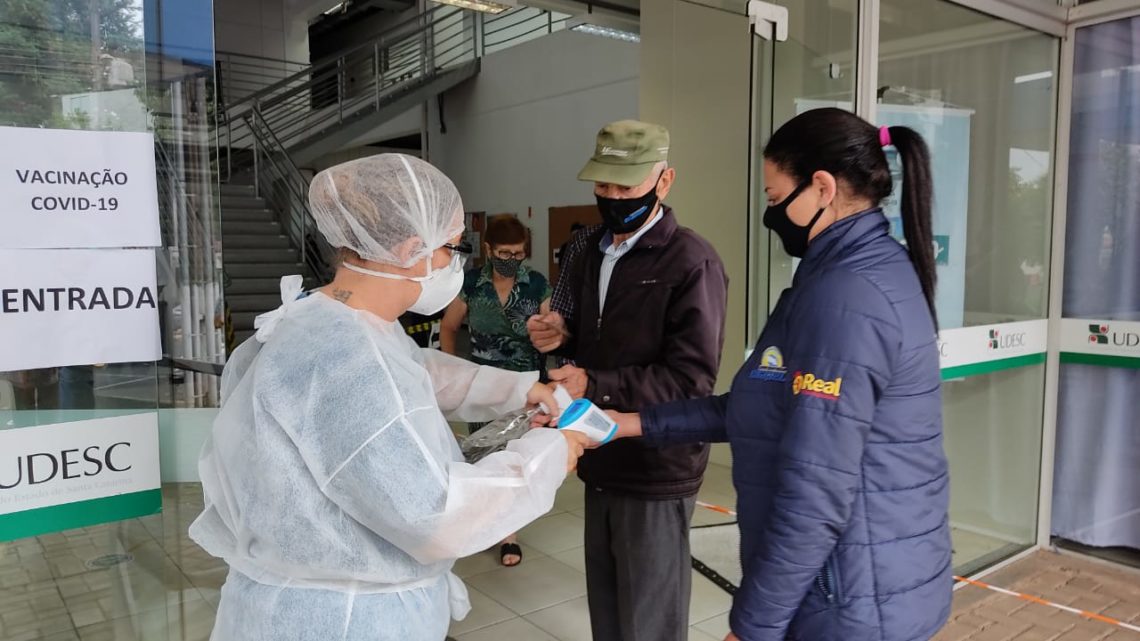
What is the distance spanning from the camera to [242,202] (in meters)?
9.24

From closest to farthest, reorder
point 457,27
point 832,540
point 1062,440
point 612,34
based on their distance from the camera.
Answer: point 832,540, point 1062,440, point 612,34, point 457,27

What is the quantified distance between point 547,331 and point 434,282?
846 millimetres

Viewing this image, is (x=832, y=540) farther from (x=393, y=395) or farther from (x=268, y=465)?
(x=268, y=465)

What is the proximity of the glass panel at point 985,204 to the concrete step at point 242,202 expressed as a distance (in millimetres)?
7840

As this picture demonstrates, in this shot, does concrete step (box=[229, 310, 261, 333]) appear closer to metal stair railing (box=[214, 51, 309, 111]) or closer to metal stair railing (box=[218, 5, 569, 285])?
metal stair railing (box=[218, 5, 569, 285])

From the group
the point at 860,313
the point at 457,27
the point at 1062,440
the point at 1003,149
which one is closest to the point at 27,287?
the point at 860,313

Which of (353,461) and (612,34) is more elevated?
(612,34)

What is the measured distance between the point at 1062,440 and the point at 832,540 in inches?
121

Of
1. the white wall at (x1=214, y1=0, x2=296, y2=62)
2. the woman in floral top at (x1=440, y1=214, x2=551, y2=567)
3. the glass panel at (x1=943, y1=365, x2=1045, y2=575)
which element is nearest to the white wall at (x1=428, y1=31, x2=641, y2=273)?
the white wall at (x1=214, y1=0, x2=296, y2=62)

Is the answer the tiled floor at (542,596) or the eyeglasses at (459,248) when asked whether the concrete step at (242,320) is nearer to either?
the tiled floor at (542,596)

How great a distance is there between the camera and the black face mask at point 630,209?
203 centimetres

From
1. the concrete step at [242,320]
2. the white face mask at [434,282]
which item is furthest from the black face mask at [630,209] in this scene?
the concrete step at [242,320]

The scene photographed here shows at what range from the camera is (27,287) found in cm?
159

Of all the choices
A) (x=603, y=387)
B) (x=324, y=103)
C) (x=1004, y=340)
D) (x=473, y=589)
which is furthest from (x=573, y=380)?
(x=324, y=103)
